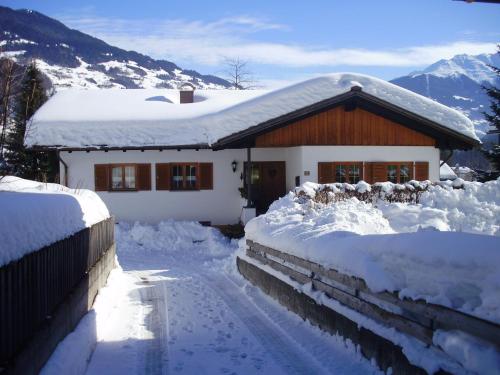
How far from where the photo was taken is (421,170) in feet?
67.3

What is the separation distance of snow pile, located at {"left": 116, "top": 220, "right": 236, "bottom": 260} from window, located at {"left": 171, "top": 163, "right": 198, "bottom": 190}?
1565mm

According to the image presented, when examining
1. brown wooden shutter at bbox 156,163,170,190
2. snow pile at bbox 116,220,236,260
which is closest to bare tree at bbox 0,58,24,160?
snow pile at bbox 116,220,236,260

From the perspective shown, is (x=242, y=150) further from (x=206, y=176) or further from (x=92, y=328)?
(x=92, y=328)

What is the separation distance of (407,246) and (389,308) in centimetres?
77

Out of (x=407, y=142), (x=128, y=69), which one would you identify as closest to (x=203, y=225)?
(x=407, y=142)

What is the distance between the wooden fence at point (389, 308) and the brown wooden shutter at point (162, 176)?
1232 centimetres

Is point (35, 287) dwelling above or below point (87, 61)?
below

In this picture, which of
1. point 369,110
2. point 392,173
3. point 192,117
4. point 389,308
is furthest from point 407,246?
point 192,117

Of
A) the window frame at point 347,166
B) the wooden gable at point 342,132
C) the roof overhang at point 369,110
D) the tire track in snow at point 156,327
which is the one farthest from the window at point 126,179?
the tire track in snow at point 156,327

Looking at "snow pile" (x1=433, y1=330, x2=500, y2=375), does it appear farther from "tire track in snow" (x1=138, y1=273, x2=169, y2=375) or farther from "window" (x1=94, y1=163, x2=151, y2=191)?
"window" (x1=94, y1=163, x2=151, y2=191)

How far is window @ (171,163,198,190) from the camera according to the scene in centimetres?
2069

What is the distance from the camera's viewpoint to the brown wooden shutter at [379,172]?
20.0 m

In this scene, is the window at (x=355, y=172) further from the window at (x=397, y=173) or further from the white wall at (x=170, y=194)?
the white wall at (x=170, y=194)

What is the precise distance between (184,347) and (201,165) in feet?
45.9
